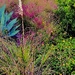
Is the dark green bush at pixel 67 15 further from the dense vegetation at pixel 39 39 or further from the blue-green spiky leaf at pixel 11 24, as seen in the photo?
the blue-green spiky leaf at pixel 11 24

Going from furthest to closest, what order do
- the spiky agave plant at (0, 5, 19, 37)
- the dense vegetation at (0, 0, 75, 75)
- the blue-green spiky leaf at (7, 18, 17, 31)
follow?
the blue-green spiky leaf at (7, 18, 17, 31)
the spiky agave plant at (0, 5, 19, 37)
the dense vegetation at (0, 0, 75, 75)

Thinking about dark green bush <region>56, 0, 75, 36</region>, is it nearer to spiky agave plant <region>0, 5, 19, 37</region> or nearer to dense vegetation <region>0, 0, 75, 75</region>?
dense vegetation <region>0, 0, 75, 75</region>

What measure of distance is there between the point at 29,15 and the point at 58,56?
1690 millimetres

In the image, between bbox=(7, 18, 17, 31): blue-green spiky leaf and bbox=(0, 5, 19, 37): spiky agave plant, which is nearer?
bbox=(0, 5, 19, 37): spiky agave plant

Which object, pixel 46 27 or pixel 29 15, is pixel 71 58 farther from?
pixel 29 15

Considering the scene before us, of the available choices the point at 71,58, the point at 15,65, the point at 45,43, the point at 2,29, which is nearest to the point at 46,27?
the point at 45,43

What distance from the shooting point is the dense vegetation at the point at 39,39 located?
181 inches

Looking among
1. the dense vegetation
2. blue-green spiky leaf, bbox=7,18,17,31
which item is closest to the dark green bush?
the dense vegetation

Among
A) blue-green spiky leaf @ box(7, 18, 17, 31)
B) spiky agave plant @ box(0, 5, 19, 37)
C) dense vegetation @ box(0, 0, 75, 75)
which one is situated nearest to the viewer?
dense vegetation @ box(0, 0, 75, 75)

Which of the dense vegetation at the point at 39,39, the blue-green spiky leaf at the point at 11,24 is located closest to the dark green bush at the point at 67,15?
the dense vegetation at the point at 39,39

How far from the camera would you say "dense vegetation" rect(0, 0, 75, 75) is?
459cm

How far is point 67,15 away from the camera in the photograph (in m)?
6.18

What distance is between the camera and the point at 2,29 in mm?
6094

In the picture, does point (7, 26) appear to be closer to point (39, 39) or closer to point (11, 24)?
point (11, 24)
